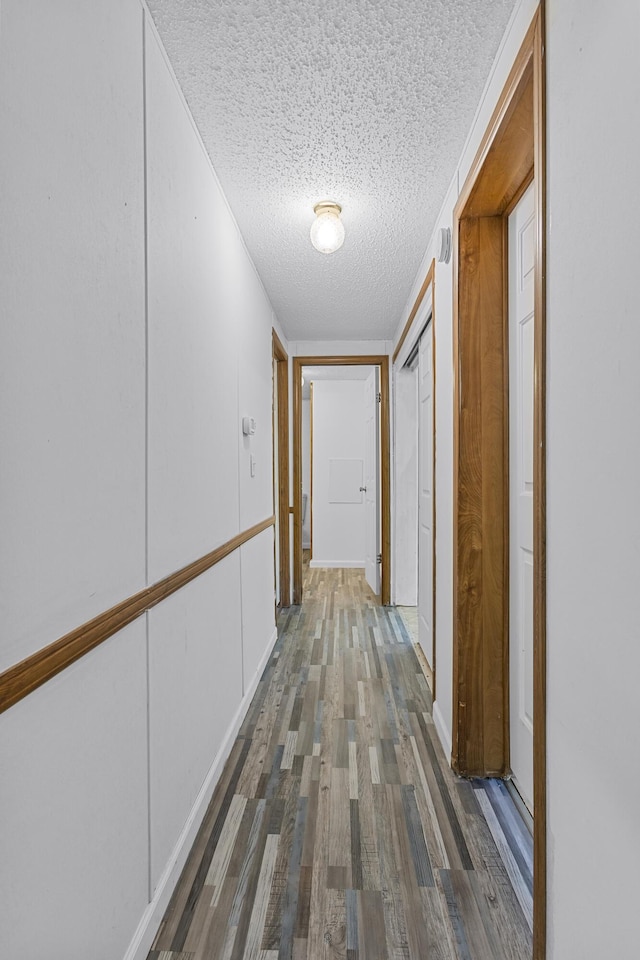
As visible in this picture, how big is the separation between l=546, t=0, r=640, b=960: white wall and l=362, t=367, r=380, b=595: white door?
3.48 m

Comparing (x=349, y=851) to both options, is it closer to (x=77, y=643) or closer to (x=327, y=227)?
(x=77, y=643)

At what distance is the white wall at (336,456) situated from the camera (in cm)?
642

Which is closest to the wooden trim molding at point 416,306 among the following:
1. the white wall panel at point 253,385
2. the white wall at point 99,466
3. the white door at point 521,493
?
the white door at point 521,493

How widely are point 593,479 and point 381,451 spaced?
3654 mm

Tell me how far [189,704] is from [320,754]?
2.50 ft

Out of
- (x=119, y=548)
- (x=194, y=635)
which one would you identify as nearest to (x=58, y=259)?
(x=119, y=548)

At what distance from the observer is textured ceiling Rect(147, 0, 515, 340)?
1280mm

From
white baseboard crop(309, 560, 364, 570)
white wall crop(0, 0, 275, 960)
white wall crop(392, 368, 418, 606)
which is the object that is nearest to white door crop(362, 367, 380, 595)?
white wall crop(392, 368, 418, 606)

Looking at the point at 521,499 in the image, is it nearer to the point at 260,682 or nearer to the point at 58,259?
the point at 58,259

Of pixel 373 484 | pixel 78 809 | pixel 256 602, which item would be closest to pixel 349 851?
pixel 78 809

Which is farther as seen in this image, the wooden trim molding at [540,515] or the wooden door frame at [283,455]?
the wooden door frame at [283,455]

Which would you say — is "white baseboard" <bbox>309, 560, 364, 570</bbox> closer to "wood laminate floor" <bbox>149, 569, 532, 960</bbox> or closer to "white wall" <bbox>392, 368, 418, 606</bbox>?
"white wall" <bbox>392, 368, 418, 606</bbox>

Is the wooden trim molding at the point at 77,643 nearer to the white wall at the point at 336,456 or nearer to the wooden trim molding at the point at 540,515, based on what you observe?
the wooden trim molding at the point at 540,515

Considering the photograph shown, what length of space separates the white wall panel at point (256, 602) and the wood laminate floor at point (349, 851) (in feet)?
0.82
